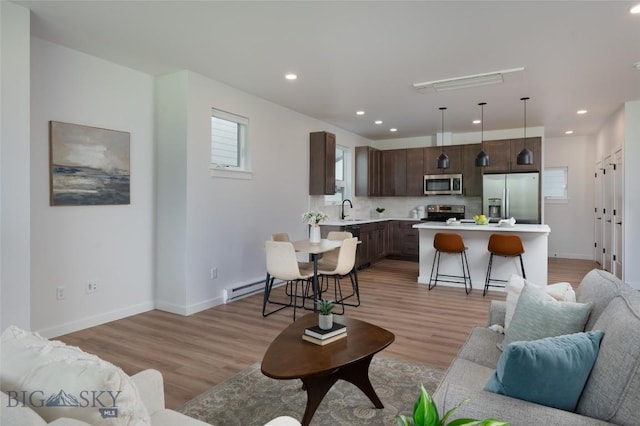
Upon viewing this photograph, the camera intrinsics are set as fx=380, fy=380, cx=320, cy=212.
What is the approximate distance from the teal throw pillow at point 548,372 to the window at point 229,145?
3.95 m

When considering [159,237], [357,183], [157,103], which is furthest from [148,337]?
[357,183]

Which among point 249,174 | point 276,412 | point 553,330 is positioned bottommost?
point 276,412

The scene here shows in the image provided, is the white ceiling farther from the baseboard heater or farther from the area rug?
the area rug

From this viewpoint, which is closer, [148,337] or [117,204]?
[148,337]

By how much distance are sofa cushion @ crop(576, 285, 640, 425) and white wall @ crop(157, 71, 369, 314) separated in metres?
3.83

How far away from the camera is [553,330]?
5.74 feet

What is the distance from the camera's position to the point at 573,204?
27.3 ft

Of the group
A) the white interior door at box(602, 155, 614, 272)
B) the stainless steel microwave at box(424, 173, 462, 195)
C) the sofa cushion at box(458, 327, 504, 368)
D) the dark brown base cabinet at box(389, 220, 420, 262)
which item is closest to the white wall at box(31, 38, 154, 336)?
the sofa cushion at box(458, 327, 504, 368)

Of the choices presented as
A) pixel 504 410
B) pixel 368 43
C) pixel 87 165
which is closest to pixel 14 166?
pixel 87 165

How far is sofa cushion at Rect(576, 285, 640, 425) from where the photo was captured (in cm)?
120

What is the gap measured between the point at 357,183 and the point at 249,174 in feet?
11.2

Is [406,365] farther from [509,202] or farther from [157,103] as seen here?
[509,202]

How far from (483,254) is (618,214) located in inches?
97.7

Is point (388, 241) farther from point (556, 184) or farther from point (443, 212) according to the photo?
point (556, 184)
